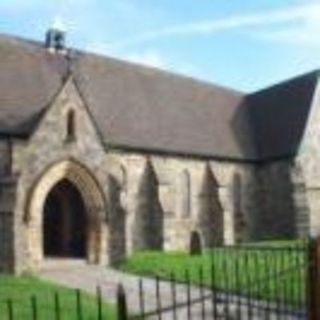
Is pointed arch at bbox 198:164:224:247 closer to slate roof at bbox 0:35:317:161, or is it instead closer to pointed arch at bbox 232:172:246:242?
slate roof at bbox 0:35:317:161

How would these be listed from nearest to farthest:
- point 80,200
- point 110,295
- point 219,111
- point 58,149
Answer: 1. point 110,295
2. point 58,149
3. point 80,200
4. point 219,111

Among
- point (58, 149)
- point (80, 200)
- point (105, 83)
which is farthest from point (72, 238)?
point (105, 83)

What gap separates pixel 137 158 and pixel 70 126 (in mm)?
5290

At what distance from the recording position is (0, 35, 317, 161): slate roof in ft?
107

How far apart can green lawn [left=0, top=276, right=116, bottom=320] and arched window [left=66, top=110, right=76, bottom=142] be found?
6.26m

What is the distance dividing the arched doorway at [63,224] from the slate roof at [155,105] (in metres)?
2.56

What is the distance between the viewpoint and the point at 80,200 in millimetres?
31406

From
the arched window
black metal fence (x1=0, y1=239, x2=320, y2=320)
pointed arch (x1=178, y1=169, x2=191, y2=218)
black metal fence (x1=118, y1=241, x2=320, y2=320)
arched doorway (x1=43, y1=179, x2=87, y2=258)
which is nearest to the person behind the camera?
black metal fence (x1=118, y1=241, x2=320, y2=320)

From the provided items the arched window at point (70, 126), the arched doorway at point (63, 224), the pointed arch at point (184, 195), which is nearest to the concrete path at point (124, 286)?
the arched doorway at point (63, 224)

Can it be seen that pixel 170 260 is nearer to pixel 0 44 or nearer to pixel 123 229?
pixel 123 229

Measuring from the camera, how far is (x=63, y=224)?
32.5m

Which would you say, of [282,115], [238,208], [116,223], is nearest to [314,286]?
[116,223]

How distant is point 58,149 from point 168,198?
680 cm

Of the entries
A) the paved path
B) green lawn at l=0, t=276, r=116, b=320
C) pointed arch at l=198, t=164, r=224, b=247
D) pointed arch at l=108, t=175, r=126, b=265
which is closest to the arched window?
pointed arch at l=108, t=175, r=126, b=265
